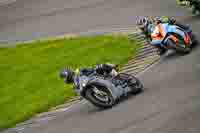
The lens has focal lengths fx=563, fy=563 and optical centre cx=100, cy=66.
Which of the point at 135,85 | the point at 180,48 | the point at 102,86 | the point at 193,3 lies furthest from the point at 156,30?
the point at 102,86

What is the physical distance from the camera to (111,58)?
→ 2406cm

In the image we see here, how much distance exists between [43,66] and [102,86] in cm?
878

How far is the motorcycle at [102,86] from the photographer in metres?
17.8

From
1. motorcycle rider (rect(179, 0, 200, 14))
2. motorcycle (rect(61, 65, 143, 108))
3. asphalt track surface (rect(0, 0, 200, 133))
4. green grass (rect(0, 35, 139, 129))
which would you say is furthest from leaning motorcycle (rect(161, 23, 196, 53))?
motorcycle rider (rect(179, 0, 200, 14))

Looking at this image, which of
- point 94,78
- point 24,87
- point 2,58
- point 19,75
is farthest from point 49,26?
point 94,78

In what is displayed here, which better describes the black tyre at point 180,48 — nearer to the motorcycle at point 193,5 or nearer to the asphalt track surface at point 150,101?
the asphalt track surface at point 150,101

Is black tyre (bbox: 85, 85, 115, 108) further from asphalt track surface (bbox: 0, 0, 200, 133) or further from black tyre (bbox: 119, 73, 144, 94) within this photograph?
black tyre (bbox: 119, 73, 144, 94)

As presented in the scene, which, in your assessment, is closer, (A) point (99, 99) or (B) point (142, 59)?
(A) point (99, 99)

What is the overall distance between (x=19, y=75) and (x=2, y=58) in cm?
369

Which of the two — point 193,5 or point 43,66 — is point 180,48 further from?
point 43,66

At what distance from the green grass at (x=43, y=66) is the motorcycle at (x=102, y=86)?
8.84 ft

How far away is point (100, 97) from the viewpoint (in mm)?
18141

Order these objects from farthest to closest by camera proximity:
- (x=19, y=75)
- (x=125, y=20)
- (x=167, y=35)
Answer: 1. (x=125, y=20)
2. (x=19, y=75)
3. (x=167, y=35)

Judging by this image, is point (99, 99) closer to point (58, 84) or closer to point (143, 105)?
point (143, 105)
